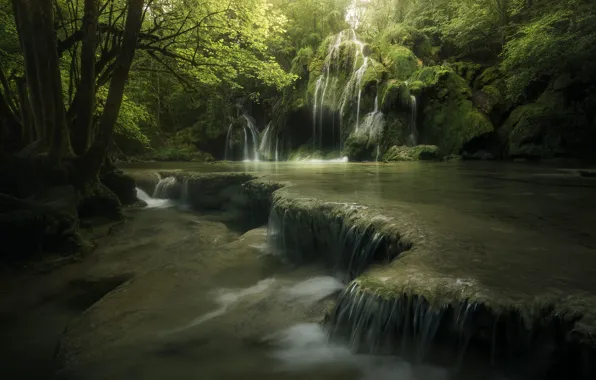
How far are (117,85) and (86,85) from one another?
0.56 meters

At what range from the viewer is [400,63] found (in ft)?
71.8

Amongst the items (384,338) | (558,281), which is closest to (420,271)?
(384,338)

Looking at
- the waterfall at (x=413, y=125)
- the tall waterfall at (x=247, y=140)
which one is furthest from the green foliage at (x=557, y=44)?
the tall waterfall at (x=247, y=140)

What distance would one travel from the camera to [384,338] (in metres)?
2.83

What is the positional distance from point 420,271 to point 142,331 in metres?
2.72

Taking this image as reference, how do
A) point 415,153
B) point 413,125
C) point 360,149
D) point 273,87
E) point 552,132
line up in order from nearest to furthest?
1. point 552,132
2. point 415,153
3. point 413,125
4. point 360,149
5. point 273,87

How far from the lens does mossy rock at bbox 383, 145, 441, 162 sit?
1778 cm

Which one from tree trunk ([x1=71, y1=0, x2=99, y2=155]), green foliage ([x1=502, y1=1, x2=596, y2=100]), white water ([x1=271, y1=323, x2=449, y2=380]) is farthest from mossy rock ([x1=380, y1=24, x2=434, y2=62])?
white water ([x1=271, y1=323, x2=449, y2=380])

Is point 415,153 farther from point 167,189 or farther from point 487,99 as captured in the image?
point 167,189

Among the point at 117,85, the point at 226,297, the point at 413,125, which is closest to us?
the point at 226,297

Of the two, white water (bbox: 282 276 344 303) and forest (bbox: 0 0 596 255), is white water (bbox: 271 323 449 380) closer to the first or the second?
white water (bbox: 282 276 344 303)

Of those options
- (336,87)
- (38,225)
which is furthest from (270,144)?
(38,225)

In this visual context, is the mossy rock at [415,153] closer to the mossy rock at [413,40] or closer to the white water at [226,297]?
the mossy rock at [413,40]

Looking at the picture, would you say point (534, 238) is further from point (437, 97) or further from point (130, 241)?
point (437, 97)
